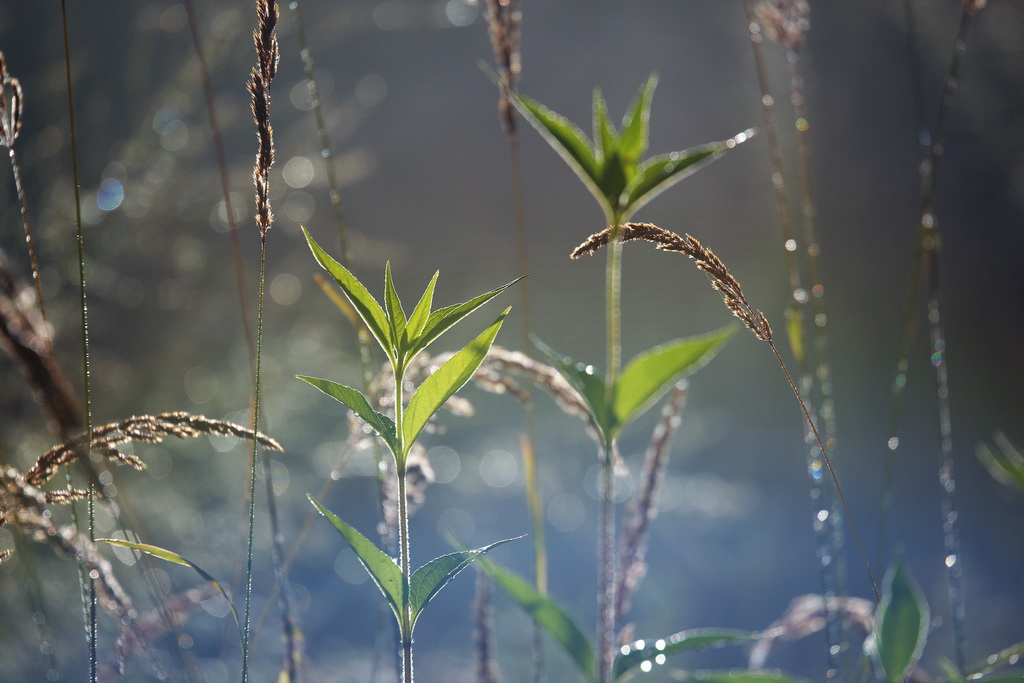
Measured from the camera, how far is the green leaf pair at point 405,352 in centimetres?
39

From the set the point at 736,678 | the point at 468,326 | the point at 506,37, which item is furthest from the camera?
the point at 468,326

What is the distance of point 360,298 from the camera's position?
0.40 metres

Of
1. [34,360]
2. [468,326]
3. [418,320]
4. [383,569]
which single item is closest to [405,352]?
[418,320]

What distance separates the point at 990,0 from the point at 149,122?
291 cm

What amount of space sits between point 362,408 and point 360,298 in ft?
0.20

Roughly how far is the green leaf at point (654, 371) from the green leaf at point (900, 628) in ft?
0.48

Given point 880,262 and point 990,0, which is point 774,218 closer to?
point 880,262

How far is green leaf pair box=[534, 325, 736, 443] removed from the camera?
38 cm

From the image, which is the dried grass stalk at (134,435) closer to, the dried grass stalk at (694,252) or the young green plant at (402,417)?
the young green plant at (402,417)

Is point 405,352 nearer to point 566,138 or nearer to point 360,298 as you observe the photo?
point 360,298

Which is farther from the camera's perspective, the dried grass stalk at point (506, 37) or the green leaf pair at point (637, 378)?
the dried grass stalk at point (506, 37)

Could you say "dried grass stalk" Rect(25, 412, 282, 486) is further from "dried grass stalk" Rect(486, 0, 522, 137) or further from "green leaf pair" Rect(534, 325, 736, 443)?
"dried grass stalk" Rect(486, 0, 522, 137)

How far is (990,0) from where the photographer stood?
2.64 metres

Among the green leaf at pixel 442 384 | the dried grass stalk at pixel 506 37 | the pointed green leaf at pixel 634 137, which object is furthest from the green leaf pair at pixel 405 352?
the dried grass stalk at pixel 506 37
